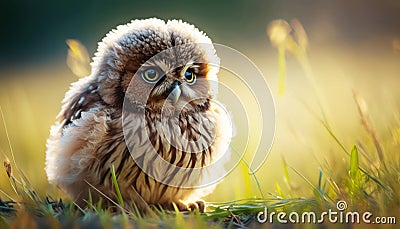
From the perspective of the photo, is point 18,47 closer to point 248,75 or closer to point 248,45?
point 248,45

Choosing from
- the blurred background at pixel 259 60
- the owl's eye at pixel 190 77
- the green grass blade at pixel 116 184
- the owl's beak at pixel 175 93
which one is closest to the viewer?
the green grass blade at pixel 116 184

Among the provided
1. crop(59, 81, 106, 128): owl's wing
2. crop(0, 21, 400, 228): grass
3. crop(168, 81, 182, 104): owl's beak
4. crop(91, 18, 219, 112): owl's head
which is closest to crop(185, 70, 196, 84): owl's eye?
crop(91, 18, 219, 112): owl's head

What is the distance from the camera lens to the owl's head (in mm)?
3451

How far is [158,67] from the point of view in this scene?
11.3ft

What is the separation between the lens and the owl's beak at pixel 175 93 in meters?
3.42

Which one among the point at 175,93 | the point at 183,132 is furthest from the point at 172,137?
the point at 175,93

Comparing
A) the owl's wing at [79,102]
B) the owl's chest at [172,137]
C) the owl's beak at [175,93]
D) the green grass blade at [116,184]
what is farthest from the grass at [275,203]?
the owl's beak at [175,93]

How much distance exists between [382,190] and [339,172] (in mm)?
351

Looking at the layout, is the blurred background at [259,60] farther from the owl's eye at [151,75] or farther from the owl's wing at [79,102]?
the owl's eye at [151,75]

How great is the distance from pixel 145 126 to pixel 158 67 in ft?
1.13

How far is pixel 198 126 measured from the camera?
3617mm

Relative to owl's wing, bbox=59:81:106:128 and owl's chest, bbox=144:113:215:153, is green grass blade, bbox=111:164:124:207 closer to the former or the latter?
owl's chest, bbox=144:113:215:153

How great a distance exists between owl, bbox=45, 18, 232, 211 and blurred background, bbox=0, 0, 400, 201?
1.24ft

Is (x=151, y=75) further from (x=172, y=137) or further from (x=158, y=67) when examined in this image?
(x=172, y=137)
